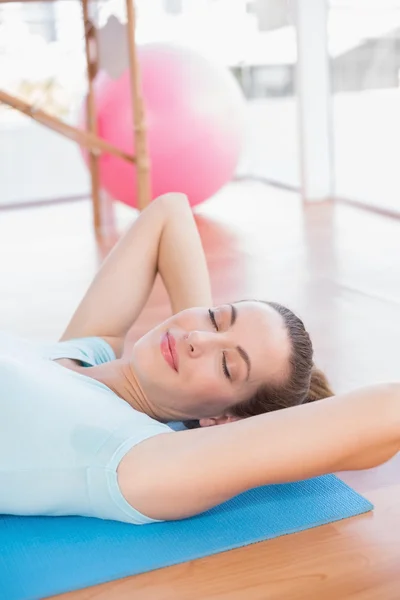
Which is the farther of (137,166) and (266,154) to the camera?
(266,154)

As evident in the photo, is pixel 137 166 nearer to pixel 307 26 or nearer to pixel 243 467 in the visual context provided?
pixel 307 26

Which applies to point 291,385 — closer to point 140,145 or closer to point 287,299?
point 287,299

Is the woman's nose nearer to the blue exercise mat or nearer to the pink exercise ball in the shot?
the blue exercise mat

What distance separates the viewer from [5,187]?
5.09m

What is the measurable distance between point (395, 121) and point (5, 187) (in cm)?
218

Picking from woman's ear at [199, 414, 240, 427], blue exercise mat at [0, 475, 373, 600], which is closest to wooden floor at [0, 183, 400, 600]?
blue exercise mat at [0, 475, 373, 600]

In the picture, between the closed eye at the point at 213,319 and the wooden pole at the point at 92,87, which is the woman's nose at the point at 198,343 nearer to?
the closed eye at the point at 213,319

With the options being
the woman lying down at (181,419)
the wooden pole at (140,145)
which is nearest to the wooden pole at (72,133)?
the wooden pole at (140,145)

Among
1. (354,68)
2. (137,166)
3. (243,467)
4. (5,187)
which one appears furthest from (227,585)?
(5,187)

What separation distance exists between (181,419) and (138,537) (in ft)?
0.91

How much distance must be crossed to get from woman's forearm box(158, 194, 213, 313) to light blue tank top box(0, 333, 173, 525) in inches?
A: 22.1

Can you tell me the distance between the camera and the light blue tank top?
1.47 m

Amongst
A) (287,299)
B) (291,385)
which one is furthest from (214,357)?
(287,299)

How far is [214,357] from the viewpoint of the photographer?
1.59m
